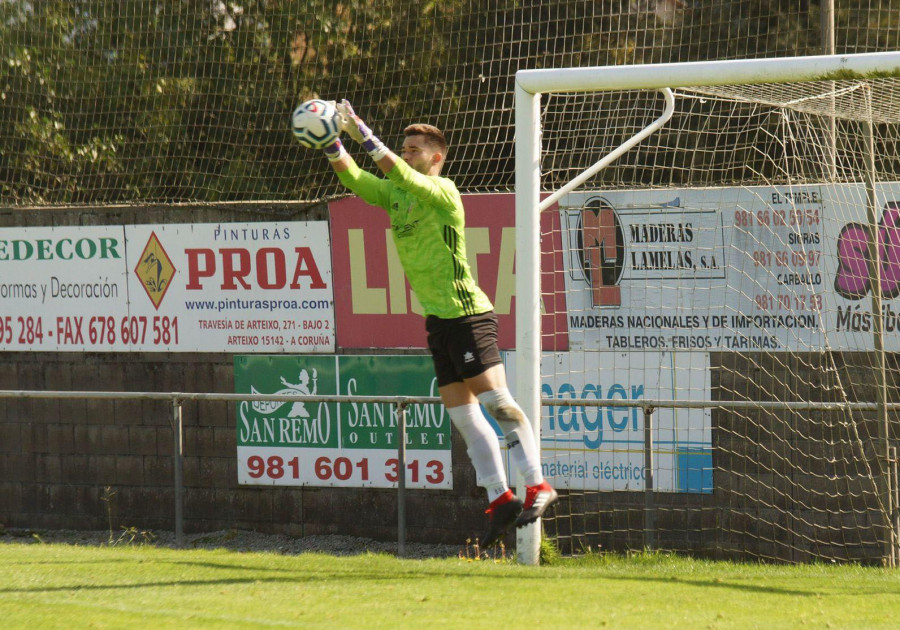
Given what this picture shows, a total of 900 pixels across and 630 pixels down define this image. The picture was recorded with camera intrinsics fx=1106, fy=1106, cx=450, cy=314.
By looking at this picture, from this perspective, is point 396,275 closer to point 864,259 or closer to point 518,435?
point 864,259

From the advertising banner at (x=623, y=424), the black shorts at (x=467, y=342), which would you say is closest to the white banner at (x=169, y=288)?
the advertising banner at (x=623, y=424)

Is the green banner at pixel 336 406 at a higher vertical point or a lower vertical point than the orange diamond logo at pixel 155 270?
lower

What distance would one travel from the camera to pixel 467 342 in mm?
5789

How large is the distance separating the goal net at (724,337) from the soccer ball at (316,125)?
3102mm

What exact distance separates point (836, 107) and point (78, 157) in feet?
24.4

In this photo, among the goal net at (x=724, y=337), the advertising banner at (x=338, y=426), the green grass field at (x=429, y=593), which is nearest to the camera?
the green grass field at (x=429, y=593)

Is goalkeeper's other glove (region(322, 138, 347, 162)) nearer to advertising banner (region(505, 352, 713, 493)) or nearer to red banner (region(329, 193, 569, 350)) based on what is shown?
advertising banner (region(505, 352, 713, 493))

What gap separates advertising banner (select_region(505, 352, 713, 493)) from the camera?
28.8 ft

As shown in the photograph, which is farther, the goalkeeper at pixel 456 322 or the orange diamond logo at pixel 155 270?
the orange diamond logo at pixel 155 270

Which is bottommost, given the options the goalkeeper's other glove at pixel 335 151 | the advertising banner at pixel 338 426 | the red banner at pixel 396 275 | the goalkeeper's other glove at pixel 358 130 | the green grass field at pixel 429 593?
the green grass field at pixel 429 593

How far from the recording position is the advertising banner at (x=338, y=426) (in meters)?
9.49

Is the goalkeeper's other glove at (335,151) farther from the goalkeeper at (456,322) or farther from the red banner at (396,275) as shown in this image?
the red banner at (396,275)

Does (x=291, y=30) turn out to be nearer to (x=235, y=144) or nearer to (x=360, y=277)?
(x=235, y=144)

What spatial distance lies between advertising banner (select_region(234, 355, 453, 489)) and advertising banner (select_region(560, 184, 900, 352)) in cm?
153
